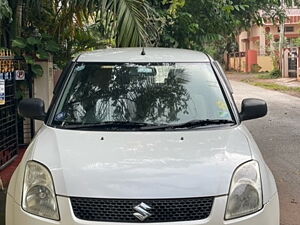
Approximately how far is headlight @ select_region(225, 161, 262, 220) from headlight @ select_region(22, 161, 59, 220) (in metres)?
1.09

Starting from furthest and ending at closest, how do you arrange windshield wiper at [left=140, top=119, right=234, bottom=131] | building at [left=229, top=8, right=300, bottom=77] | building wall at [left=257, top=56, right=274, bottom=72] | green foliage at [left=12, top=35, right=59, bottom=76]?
building wall at [left=257, top=56, right=274, bottom=72] < building at [left=229, top=8, right=300, bottom=77] < green foliage at [left=12, top=35, right=59, bottom=76] < windshield wiper at [left=140, top=119, right=234, bottom=131]

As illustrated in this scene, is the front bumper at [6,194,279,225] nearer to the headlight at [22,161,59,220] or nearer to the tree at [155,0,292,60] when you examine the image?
the headlight at [22,161,59,220]

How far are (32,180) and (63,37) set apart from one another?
20.6 ft

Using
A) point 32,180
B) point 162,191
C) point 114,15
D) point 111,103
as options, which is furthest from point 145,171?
point 114,15

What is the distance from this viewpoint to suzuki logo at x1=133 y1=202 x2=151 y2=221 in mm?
3002

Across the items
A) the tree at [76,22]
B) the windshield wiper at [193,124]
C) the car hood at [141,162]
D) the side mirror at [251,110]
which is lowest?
the car hood at [141,162]

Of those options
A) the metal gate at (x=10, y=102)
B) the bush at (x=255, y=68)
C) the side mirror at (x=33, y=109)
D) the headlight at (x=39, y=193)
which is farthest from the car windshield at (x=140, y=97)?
the bush at (x=255, y=68)

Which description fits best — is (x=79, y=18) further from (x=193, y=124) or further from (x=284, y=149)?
(x=193, y=124)

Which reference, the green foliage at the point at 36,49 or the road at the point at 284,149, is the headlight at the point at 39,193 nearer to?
the road at the point at 284,149

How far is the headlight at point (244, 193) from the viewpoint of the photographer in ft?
10.2

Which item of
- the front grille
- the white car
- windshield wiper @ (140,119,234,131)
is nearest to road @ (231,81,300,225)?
windshield wiper @ (140,119,234,131)

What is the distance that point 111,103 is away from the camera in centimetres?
422

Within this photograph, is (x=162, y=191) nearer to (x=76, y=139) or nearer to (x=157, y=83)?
(x=76, y=139)

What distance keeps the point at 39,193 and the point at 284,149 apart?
22.6ft
